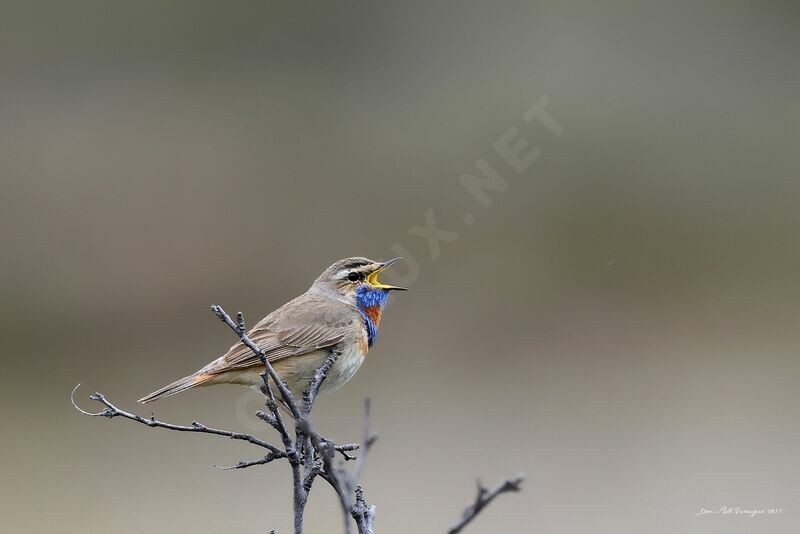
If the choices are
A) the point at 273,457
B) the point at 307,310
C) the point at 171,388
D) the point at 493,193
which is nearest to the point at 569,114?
the point at 493,193

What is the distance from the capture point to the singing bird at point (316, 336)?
5.11 metres

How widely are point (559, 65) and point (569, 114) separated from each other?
0.74m

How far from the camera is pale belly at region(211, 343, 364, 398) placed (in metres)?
5.13

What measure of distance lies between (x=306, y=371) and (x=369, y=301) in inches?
21.6

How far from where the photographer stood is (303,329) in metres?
5.43

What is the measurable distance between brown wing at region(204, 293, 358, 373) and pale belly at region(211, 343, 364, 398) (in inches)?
2.1

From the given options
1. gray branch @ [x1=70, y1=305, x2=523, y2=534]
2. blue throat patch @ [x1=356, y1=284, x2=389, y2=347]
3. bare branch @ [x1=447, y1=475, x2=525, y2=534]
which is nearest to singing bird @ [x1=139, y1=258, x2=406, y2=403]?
blue throat patch @ [x1=356, y1=284, x2=389, y2=347]

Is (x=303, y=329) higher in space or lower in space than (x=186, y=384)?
higher

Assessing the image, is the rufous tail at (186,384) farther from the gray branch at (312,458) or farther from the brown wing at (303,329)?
the gray branch at (312,458)

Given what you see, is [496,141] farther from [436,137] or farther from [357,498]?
[357,498]

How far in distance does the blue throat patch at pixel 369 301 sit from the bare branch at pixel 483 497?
308 cm

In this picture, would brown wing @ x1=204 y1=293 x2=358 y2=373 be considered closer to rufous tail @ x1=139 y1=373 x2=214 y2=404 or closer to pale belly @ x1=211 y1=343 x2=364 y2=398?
pale belly @ x1=211 y1=343 x2=364 y2=398

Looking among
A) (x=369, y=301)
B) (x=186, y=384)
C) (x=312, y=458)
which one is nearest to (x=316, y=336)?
(x=369, y=301)

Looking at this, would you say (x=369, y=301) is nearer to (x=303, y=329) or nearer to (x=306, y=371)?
(x=303, y=329)
